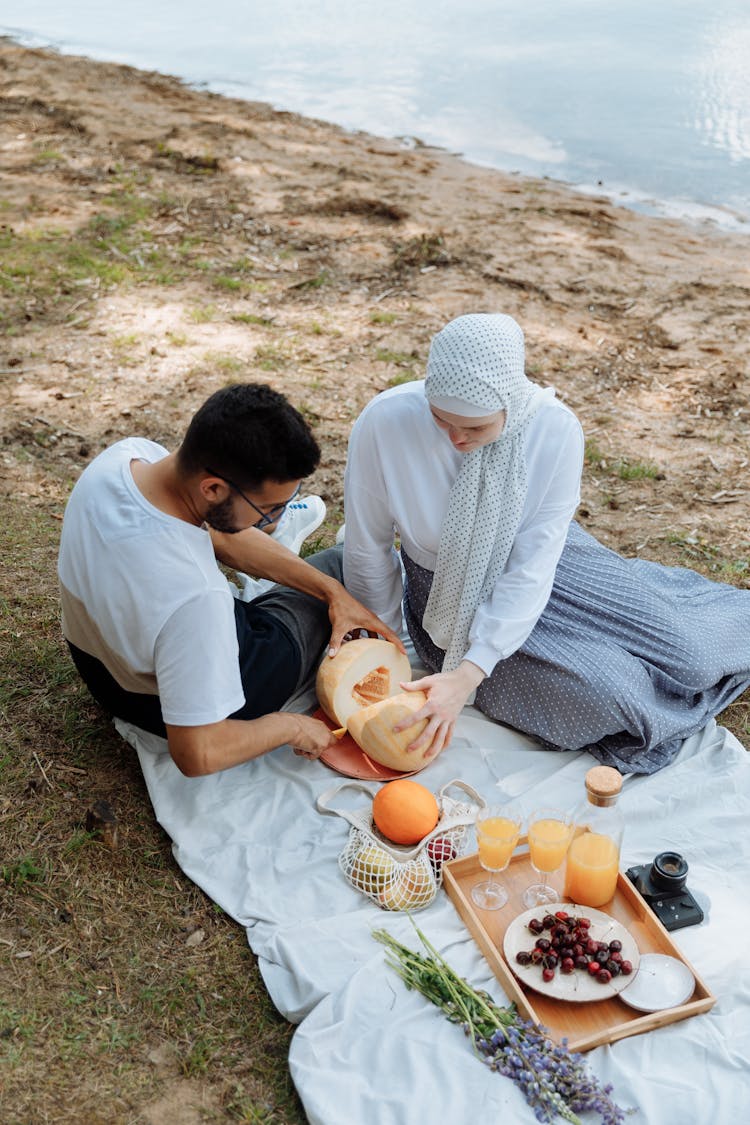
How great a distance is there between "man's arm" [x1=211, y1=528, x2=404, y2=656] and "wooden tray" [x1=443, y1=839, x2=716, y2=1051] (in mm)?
873

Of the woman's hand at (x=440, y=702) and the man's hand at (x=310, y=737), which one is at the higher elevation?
the woman's hand at (x=440, y=702)

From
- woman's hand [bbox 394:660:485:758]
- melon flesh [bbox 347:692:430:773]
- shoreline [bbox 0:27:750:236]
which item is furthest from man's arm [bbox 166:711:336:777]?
shoreline [bbox 0:27:750:236]

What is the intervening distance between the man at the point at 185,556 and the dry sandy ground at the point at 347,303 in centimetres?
196

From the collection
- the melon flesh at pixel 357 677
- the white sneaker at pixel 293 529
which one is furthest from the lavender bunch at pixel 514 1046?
the white sneaker at pixel 293 529

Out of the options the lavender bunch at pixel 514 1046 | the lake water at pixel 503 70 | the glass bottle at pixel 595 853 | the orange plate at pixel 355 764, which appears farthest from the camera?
the lake water at pixel 503 70

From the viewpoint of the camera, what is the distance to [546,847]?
112 inches

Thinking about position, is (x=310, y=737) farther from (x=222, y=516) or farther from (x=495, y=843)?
(x=222, y=516)

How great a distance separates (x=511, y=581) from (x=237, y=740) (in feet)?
3.31

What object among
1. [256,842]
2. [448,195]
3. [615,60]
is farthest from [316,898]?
[615,60]

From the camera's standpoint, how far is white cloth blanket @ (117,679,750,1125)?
2.45 metres

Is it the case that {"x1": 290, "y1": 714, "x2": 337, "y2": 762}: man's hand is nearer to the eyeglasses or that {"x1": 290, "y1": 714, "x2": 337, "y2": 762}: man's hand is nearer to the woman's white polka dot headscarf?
the woman's white polka dot headscarf

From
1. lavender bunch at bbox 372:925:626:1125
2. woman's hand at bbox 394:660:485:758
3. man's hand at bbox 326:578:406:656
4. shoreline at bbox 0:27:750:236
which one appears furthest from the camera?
shoreline at bbox 0:27:750:236

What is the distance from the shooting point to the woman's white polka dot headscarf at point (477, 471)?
292 centimetres

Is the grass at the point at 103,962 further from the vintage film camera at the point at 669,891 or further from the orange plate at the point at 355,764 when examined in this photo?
the vintage film camera at the point at 669,891
